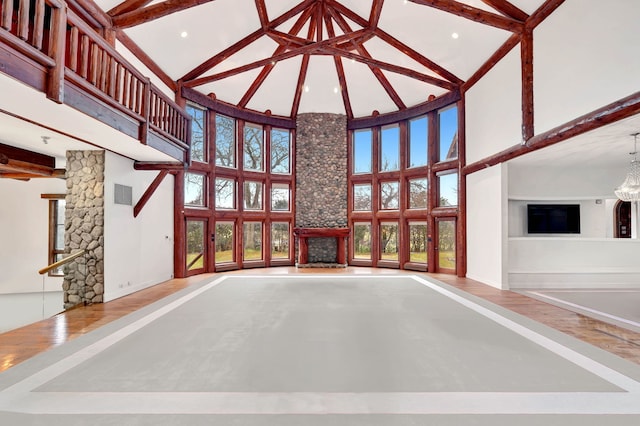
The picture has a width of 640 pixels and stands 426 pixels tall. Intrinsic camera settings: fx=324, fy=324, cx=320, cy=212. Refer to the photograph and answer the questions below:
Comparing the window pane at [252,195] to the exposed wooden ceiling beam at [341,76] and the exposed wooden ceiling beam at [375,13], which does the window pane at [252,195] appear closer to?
the exposed wooden ceiling beam at [341,76]

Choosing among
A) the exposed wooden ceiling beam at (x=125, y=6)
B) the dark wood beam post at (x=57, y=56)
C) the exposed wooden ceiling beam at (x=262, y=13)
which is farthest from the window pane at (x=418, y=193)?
the dark wood beam post at (x=57, y=56)

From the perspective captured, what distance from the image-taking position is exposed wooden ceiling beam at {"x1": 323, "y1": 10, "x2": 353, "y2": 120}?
8602 millimetres

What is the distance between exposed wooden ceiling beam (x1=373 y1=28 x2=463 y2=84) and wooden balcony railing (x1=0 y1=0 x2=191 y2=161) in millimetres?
5247

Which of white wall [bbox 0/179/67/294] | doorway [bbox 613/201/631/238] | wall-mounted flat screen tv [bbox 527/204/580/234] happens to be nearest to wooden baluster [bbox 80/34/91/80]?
white wall [bbox 0/179/67/294]

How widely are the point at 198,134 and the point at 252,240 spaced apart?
3594 mm

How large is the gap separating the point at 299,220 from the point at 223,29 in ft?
19.1

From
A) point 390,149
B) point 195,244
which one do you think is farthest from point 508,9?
point 195,244

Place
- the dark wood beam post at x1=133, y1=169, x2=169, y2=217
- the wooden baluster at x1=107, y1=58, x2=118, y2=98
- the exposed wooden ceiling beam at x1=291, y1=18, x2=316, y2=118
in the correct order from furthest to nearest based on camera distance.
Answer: the exposed wooden ceiling beam at x1=291, y1=18, x2=316, y2=118
the dark wood beam post at x1=133, y1=169, x2=169, y2=217
the wooden baluster at x1=107, y1=58, x2=118, y2=98

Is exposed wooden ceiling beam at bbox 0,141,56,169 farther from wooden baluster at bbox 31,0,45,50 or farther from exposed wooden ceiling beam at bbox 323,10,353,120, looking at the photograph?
exposed wooden ceiling beam at bbox 323,10,353,120

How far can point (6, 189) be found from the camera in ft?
25.3

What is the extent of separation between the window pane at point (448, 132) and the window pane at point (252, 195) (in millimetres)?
5766

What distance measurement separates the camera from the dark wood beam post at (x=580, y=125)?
4.00 m

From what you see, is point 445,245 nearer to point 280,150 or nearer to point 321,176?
point 321,176

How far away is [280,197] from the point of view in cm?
1098
